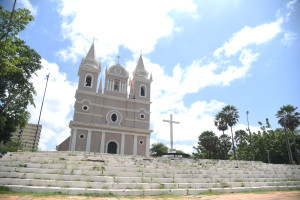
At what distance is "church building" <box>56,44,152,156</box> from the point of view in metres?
23.8

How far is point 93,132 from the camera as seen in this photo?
79.1 ft

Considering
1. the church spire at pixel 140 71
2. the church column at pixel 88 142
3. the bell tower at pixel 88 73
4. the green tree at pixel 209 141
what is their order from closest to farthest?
1. the church column at pixel 88 142
2. the bell tower at pixel 88 73
3. the church spire at pixel 140 71
4. the green tree at pixel 209 141

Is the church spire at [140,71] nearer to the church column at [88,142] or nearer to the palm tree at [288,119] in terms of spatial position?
the church column at [88,142]

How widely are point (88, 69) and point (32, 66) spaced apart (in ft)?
26.5

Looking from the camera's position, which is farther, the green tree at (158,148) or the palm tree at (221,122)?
the green tree at (158,148)

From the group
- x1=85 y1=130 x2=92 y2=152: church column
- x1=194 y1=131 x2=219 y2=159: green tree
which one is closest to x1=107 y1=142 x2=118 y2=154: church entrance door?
x1=85 y1=130 x2=92 y2=152: church column

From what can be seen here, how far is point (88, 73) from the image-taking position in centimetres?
2684

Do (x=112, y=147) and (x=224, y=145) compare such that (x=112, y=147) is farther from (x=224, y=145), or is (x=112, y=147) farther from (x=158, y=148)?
(x=224, y=145)

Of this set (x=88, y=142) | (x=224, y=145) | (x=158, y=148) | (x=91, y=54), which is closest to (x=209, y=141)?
(x=224, y=145)

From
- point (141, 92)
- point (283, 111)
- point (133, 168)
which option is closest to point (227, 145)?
point (283, 111)

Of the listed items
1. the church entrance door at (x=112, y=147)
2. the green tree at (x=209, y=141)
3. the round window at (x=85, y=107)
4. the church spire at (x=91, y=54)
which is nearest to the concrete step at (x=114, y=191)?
the church entrance door at (x=112, y=147)

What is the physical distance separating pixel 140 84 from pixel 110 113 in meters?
6.45

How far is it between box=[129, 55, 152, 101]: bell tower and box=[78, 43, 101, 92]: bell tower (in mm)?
5608

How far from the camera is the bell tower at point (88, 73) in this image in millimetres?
26266
